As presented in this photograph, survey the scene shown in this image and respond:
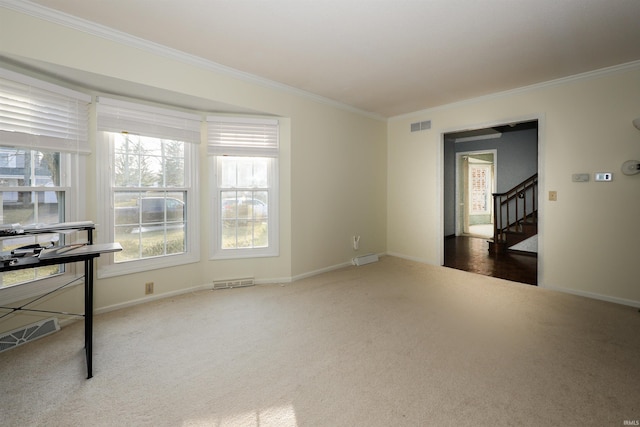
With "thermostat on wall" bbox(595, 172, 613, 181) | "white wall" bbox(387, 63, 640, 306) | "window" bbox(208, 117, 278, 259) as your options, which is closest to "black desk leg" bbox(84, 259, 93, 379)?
"window" bbox(208, 117, 278, 259)

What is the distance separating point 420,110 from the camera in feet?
16.3

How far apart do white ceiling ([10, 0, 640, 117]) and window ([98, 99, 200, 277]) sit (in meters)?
0.83

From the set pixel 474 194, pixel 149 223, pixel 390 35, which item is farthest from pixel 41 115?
pixel 474 194

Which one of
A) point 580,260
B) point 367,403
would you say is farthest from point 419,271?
point 367,403

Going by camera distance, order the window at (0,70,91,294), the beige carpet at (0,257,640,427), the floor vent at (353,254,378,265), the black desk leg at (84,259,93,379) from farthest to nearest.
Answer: the floor vent at (353,254,378,265) → the window at (0,70,91,294) → the black desk leg at (84,259,93,379) → the beige carpet at (0,257,640,427)

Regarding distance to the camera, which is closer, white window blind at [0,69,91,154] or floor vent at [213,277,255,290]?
white window blind at [0,69,91,154]

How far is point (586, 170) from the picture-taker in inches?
137

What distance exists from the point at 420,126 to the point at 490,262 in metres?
2.73

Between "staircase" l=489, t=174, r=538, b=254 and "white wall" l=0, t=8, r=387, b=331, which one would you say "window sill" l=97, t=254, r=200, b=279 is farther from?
"staircase" l=489, t=174, r=538, b=254

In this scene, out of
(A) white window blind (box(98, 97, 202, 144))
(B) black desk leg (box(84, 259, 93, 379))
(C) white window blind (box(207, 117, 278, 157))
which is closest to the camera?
(B) black desk leg (box(84, 259, 93, 379))

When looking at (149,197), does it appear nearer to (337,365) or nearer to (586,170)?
(337,365)

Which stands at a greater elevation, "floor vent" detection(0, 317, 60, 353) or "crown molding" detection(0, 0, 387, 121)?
"crown molding" detection(0, 0, 387, 121)

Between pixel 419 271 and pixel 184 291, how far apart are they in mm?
3370

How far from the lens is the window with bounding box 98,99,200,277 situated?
302cm
